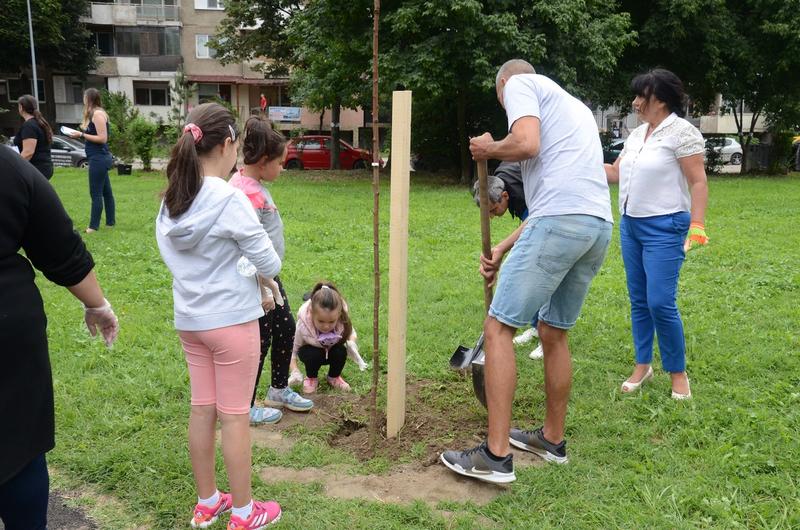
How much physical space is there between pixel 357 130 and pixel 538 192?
1537 inches

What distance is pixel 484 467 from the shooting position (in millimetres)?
3160

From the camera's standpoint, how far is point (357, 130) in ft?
136

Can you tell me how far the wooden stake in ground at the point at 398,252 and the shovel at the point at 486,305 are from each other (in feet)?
1.25

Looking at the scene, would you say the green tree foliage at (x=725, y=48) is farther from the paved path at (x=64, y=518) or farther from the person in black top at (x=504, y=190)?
the paved path at (x=64, y=518)

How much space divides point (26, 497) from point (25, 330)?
506 mm

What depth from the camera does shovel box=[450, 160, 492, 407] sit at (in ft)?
11.6

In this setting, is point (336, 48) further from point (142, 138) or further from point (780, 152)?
point (780, 152)

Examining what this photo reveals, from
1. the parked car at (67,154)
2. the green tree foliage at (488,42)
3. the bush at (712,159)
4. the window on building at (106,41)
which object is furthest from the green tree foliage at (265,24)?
the window on building at (106,41)

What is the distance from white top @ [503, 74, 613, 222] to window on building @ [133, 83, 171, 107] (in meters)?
45.2

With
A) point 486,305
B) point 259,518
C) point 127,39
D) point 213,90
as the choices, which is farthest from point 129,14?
point 259,518

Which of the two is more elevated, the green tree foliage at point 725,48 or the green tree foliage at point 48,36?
the green tree foliage at point 48,36

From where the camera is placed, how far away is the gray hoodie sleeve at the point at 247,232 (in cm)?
256

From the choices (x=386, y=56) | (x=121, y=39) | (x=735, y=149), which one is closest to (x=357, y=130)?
(x=121, y=39)

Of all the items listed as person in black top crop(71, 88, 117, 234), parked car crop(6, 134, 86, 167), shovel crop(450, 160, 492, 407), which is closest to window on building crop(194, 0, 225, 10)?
parked car crop(6, 134, 86, 167)
